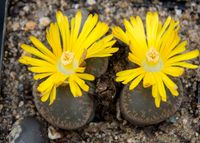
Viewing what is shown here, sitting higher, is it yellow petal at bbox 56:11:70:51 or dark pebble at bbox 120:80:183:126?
yellow petal at bbox 56:11:70:51

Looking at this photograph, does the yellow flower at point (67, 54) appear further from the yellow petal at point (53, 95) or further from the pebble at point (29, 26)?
the pebble at point (29, 26)

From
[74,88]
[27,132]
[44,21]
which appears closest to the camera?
[74,88]

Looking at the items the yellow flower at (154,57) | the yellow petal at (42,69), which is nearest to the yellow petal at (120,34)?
the yellow flower at (154,57)

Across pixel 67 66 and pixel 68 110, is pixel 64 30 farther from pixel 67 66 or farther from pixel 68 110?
pixel 68 110

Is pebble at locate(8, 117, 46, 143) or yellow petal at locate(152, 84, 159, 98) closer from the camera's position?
yellow petal at locate(152, 84, 159, 98)

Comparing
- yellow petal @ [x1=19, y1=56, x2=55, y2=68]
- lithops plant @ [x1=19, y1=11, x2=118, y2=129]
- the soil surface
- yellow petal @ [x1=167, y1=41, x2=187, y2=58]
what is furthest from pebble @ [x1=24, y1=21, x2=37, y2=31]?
yellow petal @ [x1=167, y1=41, x2=187, y2=58]

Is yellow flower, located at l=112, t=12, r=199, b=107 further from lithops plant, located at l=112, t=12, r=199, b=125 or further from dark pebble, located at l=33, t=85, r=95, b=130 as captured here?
dark pebble, located at l=33, t=85, r=95, b=130

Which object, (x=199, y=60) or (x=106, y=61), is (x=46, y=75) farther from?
(x=199, y=60)

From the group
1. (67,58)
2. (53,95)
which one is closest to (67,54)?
(67,58)
